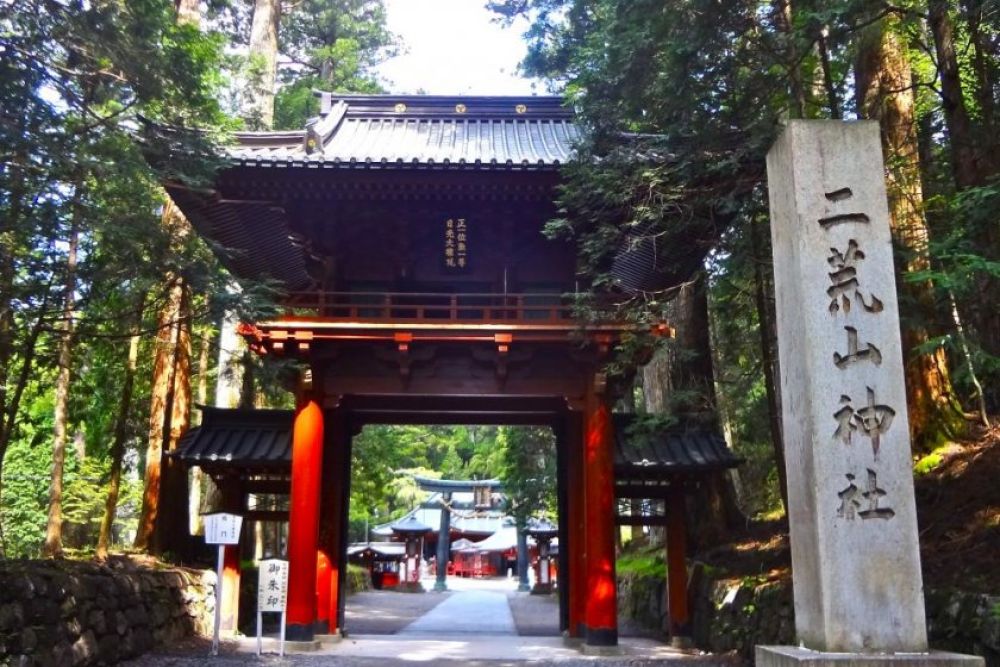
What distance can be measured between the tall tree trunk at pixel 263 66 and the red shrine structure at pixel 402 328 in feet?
13.8

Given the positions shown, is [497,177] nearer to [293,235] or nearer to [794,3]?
[293,235]

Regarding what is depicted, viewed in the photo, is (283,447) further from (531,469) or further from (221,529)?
(531,469)

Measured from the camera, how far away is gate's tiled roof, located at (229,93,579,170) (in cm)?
1131

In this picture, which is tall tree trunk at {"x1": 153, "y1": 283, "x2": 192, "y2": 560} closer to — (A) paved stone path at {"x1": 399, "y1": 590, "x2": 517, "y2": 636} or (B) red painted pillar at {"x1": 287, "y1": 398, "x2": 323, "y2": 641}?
(B) red painted pillar at {"x1": 287, "y1": 398, "x2": 323, "y2": 641}

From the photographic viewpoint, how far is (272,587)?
9.66m

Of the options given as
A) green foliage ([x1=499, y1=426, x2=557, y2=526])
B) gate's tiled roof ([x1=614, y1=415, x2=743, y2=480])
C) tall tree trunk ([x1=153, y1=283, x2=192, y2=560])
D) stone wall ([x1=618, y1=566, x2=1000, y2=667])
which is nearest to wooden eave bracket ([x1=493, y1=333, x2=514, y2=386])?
gate's tiled roof ([x1=614, y1=415, x2=743, y2=480])

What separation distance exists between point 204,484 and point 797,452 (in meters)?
14.0

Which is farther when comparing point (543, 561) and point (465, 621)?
point (543, 561)

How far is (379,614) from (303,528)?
33.6ft

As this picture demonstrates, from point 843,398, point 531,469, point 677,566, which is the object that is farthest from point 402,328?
point 531,469

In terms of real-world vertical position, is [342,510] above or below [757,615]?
above

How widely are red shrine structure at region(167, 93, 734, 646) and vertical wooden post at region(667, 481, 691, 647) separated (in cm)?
4

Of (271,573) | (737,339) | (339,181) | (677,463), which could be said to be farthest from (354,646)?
(737,339)

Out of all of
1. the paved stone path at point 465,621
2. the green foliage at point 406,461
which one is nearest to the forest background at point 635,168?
the paved stone path at point 465,621
